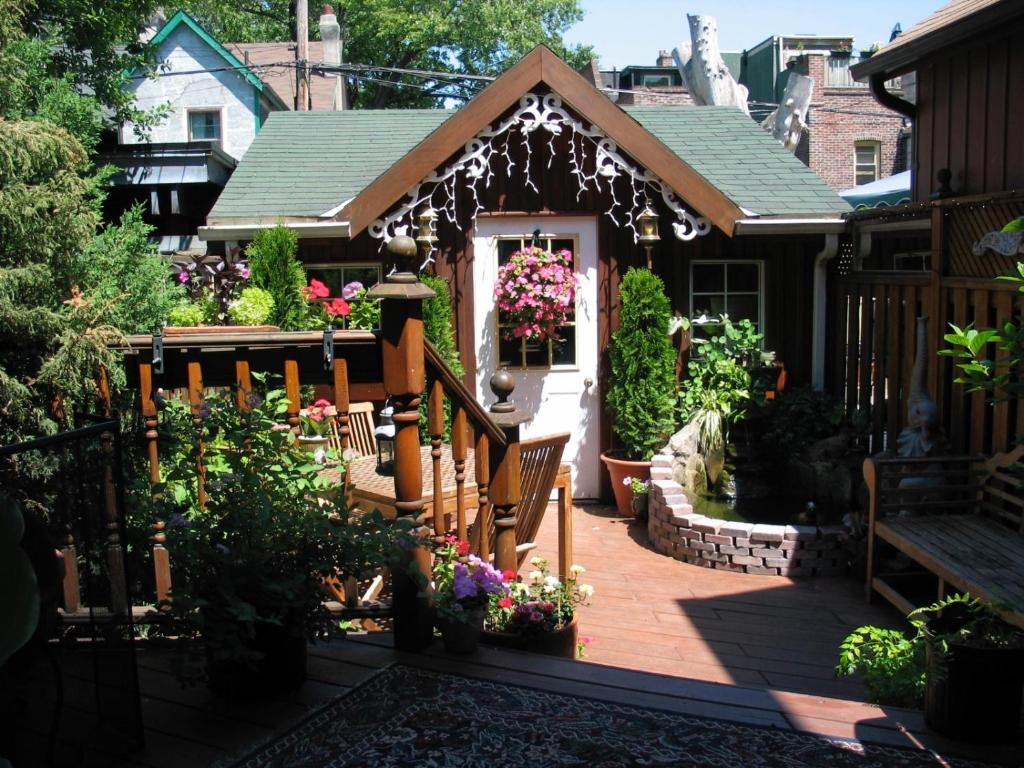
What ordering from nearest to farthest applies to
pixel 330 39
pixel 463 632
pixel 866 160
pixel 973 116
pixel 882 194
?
pixel 463 632
pixel 973 116
pixel 882 194
pixel 330 39
pixel 866 160

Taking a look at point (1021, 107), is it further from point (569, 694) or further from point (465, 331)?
point (569, 694)

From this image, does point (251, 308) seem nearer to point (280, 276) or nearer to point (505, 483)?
point (280, 276)

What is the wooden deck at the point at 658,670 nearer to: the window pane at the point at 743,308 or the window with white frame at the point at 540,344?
the window with white frame at the point at 540,344

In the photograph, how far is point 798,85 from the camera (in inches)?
538

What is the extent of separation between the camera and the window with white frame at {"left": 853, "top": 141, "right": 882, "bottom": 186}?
2602cm

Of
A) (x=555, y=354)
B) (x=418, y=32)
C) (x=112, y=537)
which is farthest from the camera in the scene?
(x=418, y=32)

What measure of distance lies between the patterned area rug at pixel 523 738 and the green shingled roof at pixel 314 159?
6.07m

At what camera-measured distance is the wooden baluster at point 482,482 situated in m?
4.07

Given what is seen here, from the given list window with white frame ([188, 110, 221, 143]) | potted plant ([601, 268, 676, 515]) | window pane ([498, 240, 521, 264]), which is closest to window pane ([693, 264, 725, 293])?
potted plant ([601, 268, 676, 515])

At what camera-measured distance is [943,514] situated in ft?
21.1

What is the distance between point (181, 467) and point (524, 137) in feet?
19.5

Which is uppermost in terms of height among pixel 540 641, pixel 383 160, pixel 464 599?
pixel 383 160

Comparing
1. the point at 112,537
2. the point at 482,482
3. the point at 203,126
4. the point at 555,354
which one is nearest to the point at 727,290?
the point at 555,354

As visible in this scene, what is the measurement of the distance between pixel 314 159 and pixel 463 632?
737cm
